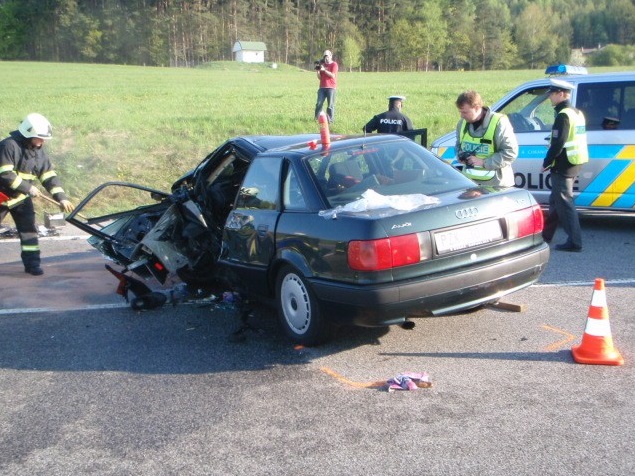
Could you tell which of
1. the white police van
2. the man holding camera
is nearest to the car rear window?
the white police van

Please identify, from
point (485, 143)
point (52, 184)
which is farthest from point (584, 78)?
point (52, 184)

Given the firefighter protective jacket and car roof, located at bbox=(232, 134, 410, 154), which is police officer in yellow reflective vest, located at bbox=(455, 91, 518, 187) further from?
the firefighter protective jacket

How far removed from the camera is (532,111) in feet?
31.1

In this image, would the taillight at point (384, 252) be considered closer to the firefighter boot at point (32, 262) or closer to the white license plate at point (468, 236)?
the white license plate at point (468, 236)

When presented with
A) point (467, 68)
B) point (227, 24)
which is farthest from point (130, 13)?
point (467, 68)

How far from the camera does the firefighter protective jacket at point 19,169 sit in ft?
25.1

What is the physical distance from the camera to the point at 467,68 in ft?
356

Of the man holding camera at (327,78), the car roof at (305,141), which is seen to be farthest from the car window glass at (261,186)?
the man holding camera at (327,78)

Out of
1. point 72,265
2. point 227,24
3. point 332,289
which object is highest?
point 227,24

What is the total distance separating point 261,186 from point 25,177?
10.9 ft

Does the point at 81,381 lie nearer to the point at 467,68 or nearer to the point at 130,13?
the point at 130,13

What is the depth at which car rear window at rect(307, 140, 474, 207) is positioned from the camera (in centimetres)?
532

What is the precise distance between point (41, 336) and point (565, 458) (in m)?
4.08

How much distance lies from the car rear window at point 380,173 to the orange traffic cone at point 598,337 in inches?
51.6
